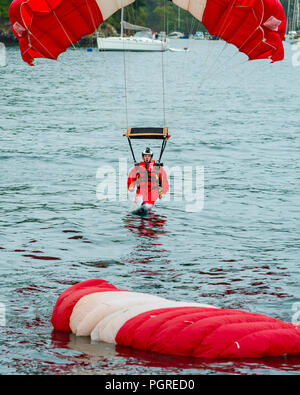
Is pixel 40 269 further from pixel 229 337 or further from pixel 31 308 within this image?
pixel 229 337

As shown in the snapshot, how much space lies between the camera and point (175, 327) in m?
9.27

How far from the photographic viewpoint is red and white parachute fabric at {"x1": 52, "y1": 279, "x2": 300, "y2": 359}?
911 cm

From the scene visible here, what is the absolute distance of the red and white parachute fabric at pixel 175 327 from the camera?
9.11 metres

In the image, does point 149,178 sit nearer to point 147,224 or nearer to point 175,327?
point 147,224

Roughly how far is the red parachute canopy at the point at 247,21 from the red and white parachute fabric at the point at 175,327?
8.01 metres

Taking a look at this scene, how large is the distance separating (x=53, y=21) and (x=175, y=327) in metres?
9.93

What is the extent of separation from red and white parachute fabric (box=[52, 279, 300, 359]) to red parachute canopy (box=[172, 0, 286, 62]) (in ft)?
26.3

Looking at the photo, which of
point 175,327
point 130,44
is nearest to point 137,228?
point 175,327

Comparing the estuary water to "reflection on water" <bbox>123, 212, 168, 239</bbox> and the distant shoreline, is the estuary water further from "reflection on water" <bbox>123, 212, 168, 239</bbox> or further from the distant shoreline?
the distant shoreline

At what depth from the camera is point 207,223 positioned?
18594mm

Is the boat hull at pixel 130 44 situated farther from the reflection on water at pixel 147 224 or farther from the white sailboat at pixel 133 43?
the reflection on water at pixel 147 224

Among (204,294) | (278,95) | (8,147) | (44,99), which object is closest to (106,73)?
(278,95)

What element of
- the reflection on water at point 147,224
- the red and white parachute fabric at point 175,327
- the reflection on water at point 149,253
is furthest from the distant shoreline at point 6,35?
the red and white parachute fabric at point 175,327

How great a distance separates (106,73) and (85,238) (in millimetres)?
67389
